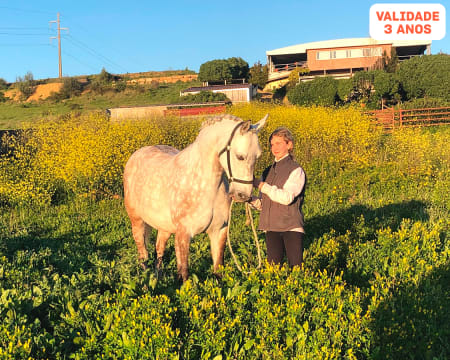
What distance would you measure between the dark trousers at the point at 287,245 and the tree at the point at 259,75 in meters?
50.7

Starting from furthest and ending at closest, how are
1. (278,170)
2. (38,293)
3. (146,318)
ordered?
(278,170) < (38,293) < (146,318)

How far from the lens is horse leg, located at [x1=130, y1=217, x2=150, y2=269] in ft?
15.9

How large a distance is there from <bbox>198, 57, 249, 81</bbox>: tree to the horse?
55.1 metres

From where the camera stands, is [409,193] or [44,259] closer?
[44,259]

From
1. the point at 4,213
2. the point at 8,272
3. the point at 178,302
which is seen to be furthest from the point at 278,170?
the point at 4,213

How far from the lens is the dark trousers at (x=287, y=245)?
12.6 feet

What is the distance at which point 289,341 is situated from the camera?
2814mm

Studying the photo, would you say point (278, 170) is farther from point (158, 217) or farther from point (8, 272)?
point (8, 272)

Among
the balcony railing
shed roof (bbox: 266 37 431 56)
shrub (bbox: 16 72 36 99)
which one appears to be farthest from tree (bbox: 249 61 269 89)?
shrub (bbox: 16 72 36 99)

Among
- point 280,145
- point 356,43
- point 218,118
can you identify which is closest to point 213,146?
point 218,118

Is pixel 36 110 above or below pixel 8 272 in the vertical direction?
above

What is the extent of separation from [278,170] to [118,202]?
6637 mm

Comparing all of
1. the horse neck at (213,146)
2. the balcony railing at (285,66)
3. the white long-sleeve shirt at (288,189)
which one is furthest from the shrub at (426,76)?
the horse neck at (213,146)

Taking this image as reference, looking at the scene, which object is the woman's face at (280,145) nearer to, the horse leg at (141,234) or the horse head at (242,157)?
the horse head at (242,157)
